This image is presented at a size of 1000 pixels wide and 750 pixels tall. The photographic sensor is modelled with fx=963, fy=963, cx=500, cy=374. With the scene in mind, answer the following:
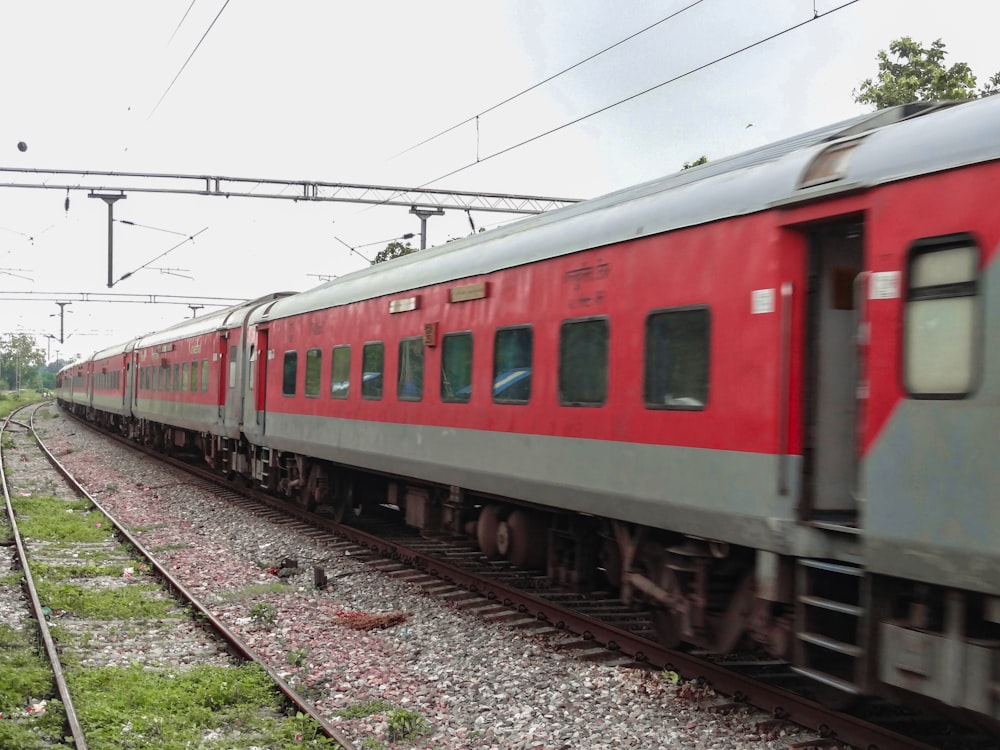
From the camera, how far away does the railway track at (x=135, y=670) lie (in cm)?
598

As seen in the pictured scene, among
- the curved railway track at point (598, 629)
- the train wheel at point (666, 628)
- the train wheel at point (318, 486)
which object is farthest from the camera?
the train wheel at point (318, 486)

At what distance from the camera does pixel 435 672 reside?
7301 mm

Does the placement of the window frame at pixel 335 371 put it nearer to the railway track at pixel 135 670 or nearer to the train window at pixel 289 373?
the train window at pixel 289 373

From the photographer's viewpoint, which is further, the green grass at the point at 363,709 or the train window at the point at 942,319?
the green grass at the point at 363,709

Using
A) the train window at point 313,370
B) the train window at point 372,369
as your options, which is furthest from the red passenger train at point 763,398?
the train window at point 313,370

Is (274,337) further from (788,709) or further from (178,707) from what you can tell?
(788,709)

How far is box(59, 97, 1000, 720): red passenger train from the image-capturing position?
4621 mm

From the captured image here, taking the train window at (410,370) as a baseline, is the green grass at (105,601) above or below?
below

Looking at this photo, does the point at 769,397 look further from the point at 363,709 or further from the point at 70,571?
the point at 70,571

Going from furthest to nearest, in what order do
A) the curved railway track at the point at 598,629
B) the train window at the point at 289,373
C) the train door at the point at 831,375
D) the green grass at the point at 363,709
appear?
the train window at the point at 289,373 < the green grass at the point at 363,709 < the train door at the point at 831,375 < the curved railway track at the point at 598,629

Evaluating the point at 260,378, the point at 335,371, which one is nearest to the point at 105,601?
the point at 335,371

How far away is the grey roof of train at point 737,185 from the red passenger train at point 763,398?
0.02 m

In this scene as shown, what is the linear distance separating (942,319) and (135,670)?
601cm

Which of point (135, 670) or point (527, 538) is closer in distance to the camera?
point (135, 670)
